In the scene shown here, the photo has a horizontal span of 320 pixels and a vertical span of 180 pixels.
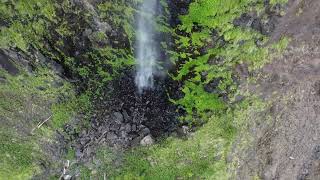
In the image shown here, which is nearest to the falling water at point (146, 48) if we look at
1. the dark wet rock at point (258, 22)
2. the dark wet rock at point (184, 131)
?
the dark wet rock at point (184, 131)

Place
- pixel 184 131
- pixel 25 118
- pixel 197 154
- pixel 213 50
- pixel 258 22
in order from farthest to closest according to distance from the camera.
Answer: pixel 184 131 < pixel 197 154 < pixel 213 50 < pixel 25 118 < pixel 258 22

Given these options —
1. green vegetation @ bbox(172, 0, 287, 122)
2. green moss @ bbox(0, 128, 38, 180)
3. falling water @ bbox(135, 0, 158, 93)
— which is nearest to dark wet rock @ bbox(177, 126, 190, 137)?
green vegetation @ bbox(172, 0, 287, 122)

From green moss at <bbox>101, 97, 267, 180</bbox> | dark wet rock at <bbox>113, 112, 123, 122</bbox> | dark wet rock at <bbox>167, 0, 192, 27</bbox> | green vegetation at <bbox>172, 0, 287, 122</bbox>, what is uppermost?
dark wet rock at <bbox>167, 0, 192, 27</bbox>

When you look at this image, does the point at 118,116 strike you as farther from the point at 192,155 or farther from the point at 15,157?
the point at 15,157

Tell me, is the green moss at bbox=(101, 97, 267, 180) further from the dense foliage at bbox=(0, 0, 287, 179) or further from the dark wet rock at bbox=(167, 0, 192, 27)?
the dark wet rock at bbox=(167, 0, 192, 27)

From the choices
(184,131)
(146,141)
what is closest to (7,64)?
(146,141)
